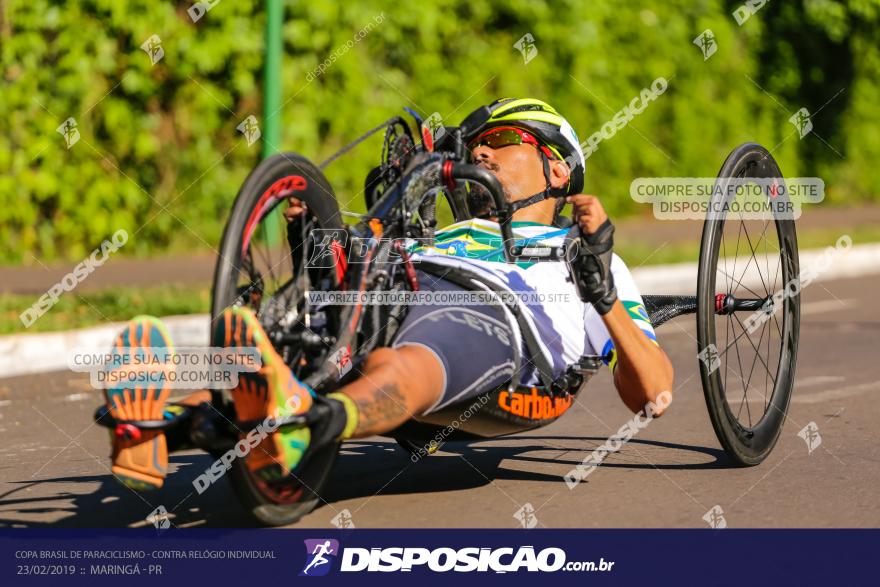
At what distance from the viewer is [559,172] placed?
203 inches

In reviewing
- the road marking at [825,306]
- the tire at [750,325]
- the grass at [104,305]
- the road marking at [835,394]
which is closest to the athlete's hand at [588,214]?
the tire at [750,325]

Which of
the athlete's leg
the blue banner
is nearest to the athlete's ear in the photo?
the athlete's leg

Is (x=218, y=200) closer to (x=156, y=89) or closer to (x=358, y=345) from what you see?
(x=156, y=89)

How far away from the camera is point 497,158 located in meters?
5.11

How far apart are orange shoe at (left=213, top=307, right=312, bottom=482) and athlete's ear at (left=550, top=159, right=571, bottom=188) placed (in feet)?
5.52

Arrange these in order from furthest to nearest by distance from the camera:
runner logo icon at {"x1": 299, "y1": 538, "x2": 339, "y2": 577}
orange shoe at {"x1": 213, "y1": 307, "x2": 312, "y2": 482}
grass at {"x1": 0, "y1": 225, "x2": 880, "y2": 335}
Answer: grass at {"x1": 0, "y1": 225, "x2": 880, "y2": 335}
runner logo icon at {"x1": 299, "y1": 538, "x2": 339, "y2": 577}
orange shoe at {"x1": 213, "y1": 307, "x2": 312, "y2": 482}

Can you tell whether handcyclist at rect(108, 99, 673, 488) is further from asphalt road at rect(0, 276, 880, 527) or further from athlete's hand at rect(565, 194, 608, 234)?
asphalt road at rect(0, 276, 880, 527)

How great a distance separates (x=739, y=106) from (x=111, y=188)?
8885 millimetres

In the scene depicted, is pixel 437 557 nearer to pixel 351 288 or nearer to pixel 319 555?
pixel 319 555

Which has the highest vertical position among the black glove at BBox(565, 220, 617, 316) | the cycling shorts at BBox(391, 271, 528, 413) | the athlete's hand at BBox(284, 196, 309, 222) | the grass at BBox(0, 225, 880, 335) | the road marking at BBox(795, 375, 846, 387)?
the grass at BBox(0, 225, 880, 335)

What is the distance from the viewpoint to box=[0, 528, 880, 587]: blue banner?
12.7 feet

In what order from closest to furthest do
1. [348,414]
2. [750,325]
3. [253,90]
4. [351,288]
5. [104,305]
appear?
[348,414], [351,288], [750,325], [104,305], [253,90]

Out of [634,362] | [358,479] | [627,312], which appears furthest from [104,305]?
[634,362]

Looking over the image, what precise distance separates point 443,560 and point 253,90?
9431mm
